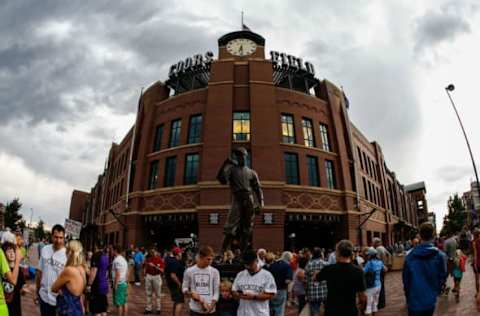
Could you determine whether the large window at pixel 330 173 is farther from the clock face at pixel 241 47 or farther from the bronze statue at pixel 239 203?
the bronze statue at pixel 239 203

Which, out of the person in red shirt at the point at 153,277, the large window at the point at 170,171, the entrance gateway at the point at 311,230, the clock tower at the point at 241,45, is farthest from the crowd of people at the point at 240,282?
the clock tower at the point at 241,45

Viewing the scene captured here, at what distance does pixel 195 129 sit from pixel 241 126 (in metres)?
3.97

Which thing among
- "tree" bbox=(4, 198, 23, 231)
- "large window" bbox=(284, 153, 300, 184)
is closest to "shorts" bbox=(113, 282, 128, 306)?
"large window" bbox=(284, 153, 300, 184)

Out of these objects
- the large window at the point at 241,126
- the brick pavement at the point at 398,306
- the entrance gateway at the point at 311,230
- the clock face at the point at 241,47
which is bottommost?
the brick pavement at the point at 398,306

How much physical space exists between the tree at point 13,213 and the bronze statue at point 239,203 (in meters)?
52.2

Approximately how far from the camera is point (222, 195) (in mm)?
26328

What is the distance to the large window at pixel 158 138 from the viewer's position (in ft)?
104

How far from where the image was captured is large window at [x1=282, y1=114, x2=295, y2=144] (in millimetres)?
28703

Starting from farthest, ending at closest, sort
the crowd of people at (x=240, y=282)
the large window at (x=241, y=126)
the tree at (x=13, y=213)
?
1. the tree at (x=13, y=213)
2. the large window at (x=241, y=126)
3. the crowd of people at (x=240, y=282)

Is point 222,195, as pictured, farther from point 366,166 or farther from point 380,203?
point 380,203

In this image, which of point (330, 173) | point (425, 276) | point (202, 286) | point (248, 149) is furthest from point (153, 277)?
point (330, 173)

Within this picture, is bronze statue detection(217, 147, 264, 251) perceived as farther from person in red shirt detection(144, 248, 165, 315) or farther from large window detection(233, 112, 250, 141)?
large window detection(233, 112, 250, 141)

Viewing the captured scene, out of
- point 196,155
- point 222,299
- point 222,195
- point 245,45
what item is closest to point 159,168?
point 196,155

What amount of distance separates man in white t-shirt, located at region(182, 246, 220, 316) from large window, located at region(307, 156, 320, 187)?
79.6 feet
